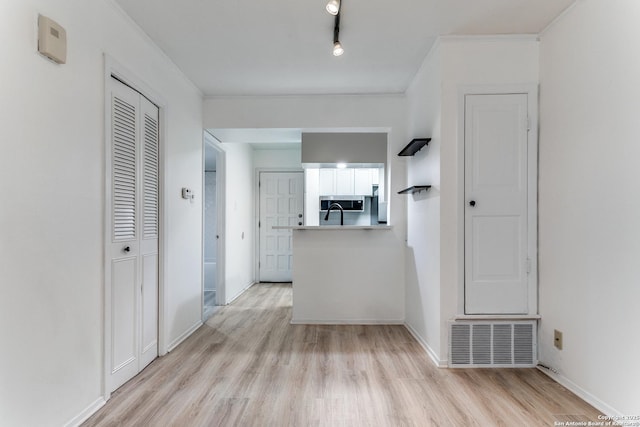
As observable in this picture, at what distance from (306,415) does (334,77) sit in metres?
2.86

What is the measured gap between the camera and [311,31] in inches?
98.1

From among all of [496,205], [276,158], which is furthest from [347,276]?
[276,158]

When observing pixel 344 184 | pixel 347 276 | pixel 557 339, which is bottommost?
pixel 557 339

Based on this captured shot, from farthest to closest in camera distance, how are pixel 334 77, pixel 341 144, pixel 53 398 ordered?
pixel 341 144, pixel 334 77, pixel 53 398

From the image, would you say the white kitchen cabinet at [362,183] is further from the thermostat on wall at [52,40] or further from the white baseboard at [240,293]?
the thermostat on wall at [52,40]

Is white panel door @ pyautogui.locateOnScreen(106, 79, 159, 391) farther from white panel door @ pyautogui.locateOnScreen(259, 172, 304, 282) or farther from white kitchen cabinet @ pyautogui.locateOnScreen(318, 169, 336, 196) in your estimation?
white panel door @ pyautogui.locateOnScreen(259, 172, 304, 282)

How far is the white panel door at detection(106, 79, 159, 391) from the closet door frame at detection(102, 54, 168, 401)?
0.03 m

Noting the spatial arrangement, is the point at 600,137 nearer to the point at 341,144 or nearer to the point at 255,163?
the point at 341,144

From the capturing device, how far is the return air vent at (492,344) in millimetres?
2527

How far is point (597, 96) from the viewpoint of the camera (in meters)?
2.00

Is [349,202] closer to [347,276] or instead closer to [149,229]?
[347,276]

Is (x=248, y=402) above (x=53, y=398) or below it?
below

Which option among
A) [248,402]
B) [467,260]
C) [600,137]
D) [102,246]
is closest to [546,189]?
[600,137]

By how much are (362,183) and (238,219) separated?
81.8 inches
